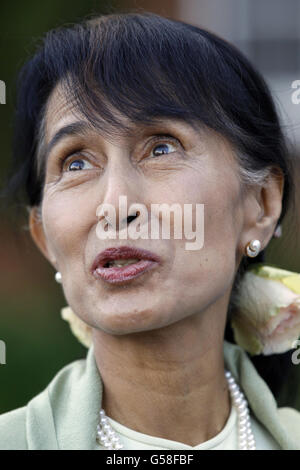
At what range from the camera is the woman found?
1.99 m

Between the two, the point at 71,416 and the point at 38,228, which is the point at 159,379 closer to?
the point at 71,416

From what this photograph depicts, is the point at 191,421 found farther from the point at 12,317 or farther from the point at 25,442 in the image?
the point at 12,317

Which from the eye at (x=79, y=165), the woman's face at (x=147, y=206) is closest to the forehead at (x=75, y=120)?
the woman's face at (x=147, y=206)

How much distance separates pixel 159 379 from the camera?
2150 mm

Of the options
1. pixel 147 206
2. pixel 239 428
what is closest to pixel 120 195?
pixel 147 206

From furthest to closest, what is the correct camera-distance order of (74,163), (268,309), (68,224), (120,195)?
(268,309) → (74,163) → (68,224) → (120,195)

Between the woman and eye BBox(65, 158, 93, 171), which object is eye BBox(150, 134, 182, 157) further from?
eye BBox(65, 158, 93, 171)

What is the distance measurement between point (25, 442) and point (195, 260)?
73 centimetres

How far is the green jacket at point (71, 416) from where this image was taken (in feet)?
6.72

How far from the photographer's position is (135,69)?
208cm

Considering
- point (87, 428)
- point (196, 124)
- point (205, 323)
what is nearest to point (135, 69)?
point (196, 124)

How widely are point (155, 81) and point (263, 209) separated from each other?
61 centimetres

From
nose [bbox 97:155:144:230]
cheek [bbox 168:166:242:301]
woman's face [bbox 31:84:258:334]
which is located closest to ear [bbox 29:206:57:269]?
woman's face [bbox 31:84:258:334]

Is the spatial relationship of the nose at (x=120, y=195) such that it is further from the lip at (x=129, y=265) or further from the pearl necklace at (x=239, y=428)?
the pearl necklace at (x=239, y=428)
